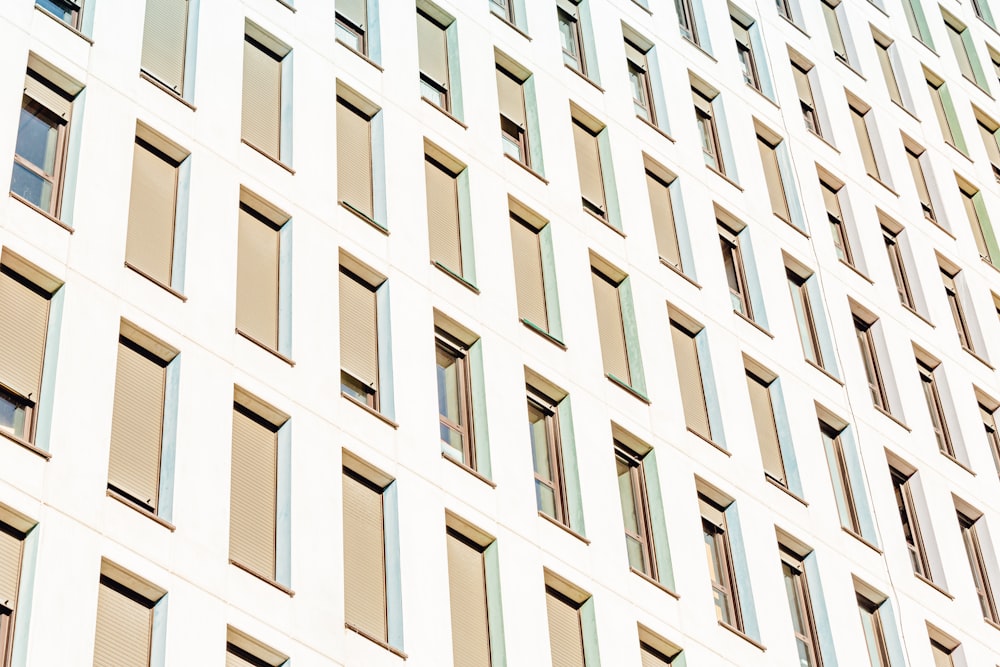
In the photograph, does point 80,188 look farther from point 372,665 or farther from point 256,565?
point 372,665

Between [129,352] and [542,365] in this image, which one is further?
[542,365]

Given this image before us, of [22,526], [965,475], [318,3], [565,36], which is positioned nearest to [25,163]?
[22,526]

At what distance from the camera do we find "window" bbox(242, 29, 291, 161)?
28766 millimetres

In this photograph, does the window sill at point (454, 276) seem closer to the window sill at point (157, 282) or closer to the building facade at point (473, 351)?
the building facade at point (473, 351)

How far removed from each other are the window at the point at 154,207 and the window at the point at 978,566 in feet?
55.7

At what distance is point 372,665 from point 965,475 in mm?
16621

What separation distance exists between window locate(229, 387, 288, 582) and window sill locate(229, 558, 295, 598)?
0.5 inches

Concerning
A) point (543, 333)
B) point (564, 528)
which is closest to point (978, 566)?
point (543, 333)

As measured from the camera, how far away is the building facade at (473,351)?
23547mm

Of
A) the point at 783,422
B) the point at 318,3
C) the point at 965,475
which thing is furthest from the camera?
the point at 965,475

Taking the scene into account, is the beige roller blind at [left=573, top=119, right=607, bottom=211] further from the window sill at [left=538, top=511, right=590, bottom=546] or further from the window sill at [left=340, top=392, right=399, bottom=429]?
the window sill at [left=340, top=392, right=399, bottom=429]

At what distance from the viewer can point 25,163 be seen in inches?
990

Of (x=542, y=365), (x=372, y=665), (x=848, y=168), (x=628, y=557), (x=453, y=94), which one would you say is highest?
(x=848, y=168)

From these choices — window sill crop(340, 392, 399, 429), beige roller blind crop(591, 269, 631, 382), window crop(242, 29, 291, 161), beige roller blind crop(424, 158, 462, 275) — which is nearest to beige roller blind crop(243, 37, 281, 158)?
window crop(242, 29, 291, 161)
